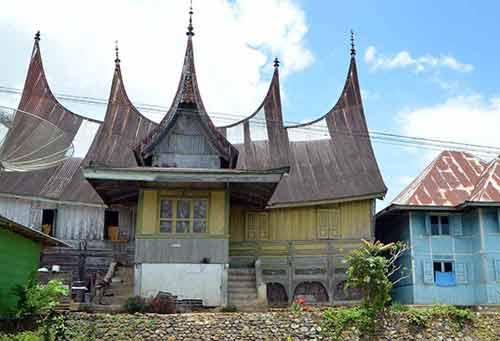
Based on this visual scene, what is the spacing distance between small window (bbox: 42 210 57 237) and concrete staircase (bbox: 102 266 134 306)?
14.5 feet

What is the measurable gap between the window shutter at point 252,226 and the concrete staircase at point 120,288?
5.36 meters

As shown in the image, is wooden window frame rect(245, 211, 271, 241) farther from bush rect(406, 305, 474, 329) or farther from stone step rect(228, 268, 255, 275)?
bush rect(406, 305, 474, 329)

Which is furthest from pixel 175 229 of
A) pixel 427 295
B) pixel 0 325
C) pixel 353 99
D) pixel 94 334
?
pixel 353 99

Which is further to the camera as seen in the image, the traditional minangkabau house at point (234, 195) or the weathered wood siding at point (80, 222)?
the weathered wood siding at point (80, 222)

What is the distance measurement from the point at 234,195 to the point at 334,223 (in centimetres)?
582

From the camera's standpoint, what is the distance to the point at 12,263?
16922 mm

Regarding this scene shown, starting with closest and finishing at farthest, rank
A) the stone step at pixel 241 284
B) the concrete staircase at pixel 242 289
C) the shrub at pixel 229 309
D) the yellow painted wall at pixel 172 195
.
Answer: the shrub at pixel 229 309 < the concrete staircase at pixel 242 289 < the yellow painted wall at pixel 172 195 < the stone step at pixel 241 284

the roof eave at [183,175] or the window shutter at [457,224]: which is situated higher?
the roof eave at [183,175]

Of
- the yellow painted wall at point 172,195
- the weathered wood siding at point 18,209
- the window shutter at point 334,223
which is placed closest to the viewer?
the yellow painted wall at point 172,195

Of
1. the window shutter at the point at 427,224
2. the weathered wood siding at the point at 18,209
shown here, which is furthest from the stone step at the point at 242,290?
the weathered wood siding at the point at 18,209

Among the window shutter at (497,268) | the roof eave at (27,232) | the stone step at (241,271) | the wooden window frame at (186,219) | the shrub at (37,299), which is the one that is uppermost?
the wooden window frame at (186,219)

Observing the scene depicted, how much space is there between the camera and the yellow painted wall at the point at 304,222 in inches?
1015

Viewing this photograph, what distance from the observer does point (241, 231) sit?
84.4ft

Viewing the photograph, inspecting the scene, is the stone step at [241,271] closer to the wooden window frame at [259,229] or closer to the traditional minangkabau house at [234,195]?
the traditional minangkabau house at [234,195]
